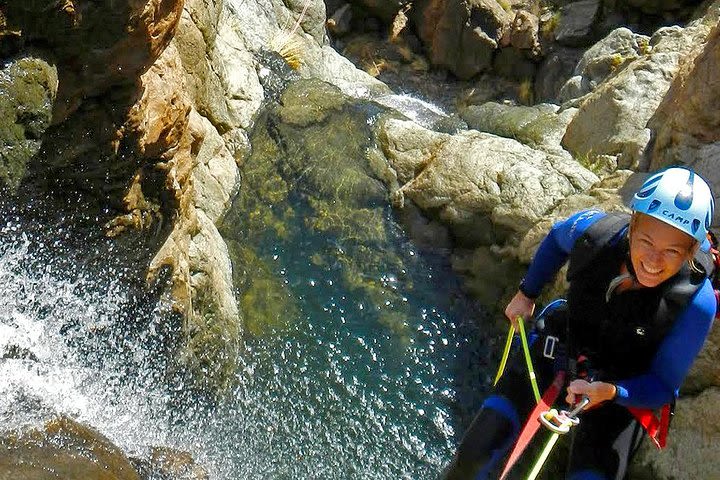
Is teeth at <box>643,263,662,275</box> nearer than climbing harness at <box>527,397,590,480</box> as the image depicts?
No

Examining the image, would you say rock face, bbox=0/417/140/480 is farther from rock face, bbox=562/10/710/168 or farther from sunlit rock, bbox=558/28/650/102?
sunlit rock, bbox=558/28/650/102

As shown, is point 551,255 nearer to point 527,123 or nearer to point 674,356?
point 674,356

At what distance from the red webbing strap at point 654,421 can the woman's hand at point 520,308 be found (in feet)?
2.12

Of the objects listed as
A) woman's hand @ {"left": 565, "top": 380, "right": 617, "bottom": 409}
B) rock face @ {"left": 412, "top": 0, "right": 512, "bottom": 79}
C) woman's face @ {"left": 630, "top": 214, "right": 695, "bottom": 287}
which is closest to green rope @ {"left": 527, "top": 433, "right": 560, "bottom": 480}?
woman's hand @ {"left": 565, "top": 380, "right": 617, "bottom": 409}

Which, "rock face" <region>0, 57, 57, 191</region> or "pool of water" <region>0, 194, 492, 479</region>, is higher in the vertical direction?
"rock face" <region>0, 57, 57, 191</region>

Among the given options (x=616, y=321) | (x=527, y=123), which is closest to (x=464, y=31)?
(x=527, y=123)

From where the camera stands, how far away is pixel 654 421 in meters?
3.23

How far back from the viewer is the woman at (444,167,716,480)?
2988 millimetres

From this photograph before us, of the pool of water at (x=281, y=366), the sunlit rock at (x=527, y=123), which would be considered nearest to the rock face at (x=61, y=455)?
the pool of water at (x=281, y=366)

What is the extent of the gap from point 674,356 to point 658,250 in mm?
Result: 459

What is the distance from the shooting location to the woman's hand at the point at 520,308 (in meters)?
3.61

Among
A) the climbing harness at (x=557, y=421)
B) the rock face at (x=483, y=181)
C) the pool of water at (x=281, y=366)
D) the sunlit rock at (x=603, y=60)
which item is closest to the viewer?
the climbing harness at (x=557, y=421)

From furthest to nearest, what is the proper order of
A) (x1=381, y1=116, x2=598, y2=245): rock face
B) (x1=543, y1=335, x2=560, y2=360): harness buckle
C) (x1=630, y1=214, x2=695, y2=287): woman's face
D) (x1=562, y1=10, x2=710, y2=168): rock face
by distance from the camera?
(x1=562, y1=10, x2=710, y2=168): rock face
(x1=381, y1=116, x2=598, y2=245): rock face
(x1=543, y1=335, x2=560, y2=360): harness buckle
(x1=630, y1=214, x2=695, y2=287): woman's face

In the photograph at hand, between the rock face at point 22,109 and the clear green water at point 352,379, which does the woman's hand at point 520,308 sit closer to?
the clear green water at point 352,379
